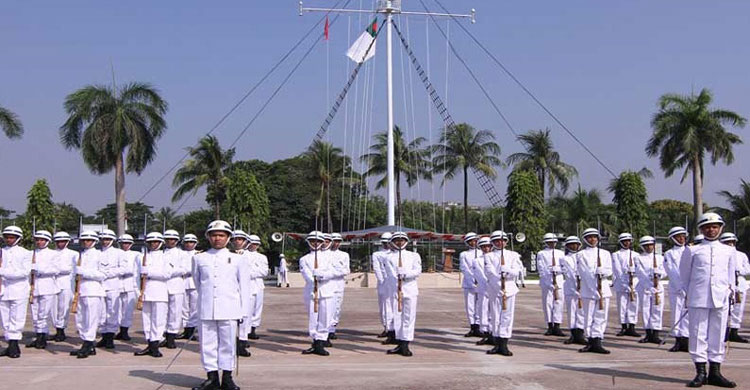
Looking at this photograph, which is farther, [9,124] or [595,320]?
[9,124]

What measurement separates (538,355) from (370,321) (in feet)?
20.7

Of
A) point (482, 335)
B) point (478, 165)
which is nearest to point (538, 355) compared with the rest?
point (482, 335)

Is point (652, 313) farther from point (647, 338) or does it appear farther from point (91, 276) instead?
point (91, 276)

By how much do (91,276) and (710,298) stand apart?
8.65m

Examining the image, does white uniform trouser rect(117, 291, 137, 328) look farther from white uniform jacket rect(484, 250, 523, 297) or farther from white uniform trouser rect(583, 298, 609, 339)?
white uniform trouser rect(583, 298, 609, 339)

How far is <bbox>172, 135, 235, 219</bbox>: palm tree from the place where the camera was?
161 ft

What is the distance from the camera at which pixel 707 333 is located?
9.40m

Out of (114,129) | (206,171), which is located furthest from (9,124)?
(206,171)

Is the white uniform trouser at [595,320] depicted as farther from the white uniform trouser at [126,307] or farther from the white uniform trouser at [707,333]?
the white uniform trouser at [126,307]

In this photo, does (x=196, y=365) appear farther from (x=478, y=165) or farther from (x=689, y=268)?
(x=478, y=165)

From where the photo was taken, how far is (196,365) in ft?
34.8

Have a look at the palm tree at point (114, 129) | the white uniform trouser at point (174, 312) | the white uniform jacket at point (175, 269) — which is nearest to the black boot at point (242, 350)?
the white uniform trouser at point (174, 312)

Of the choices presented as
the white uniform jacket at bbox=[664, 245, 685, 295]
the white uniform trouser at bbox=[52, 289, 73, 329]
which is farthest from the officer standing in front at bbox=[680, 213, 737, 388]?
the white uniform trouser at bbox=[52, 289, 73, 329]

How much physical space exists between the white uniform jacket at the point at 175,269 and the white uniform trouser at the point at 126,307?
49.5 inches
